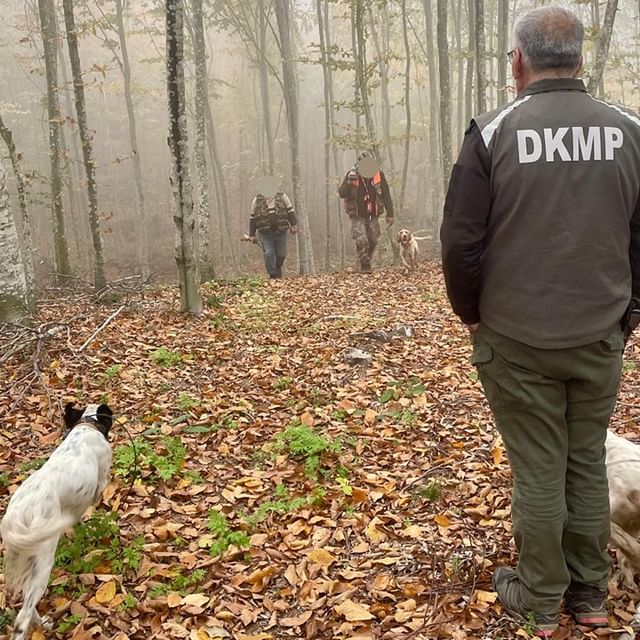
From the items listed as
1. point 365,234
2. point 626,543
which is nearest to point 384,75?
point 365,234

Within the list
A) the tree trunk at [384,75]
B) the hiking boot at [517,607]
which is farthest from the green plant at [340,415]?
the tree trunk at [384,75]

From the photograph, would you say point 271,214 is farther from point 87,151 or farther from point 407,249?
point 87,151

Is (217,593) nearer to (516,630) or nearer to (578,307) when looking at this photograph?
(516,630)

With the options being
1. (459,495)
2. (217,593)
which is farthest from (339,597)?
(459,495)

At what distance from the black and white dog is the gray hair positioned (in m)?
3.10

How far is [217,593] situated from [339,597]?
0.70 m

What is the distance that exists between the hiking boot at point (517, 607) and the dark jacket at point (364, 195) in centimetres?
974

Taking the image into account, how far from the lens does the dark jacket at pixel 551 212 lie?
215 centimetres

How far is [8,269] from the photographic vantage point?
6.65 m

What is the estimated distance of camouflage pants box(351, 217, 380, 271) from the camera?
12023 mm

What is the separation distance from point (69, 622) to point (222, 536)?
970mm

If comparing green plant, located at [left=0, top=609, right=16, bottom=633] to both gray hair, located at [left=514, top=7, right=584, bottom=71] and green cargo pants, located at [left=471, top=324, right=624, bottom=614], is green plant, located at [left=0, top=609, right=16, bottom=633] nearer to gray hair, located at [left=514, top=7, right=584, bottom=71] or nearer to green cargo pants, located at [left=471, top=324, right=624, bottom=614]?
green cargo pants, located at [left=471, top=324, right=624, bottom=614]

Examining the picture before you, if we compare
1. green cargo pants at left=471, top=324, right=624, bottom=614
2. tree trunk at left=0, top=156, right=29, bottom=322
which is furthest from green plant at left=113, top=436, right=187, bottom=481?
tree trunk at left=0, top=156, right=29, bottom=322

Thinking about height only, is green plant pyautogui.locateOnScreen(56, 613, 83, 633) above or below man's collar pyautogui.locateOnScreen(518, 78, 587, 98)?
below
